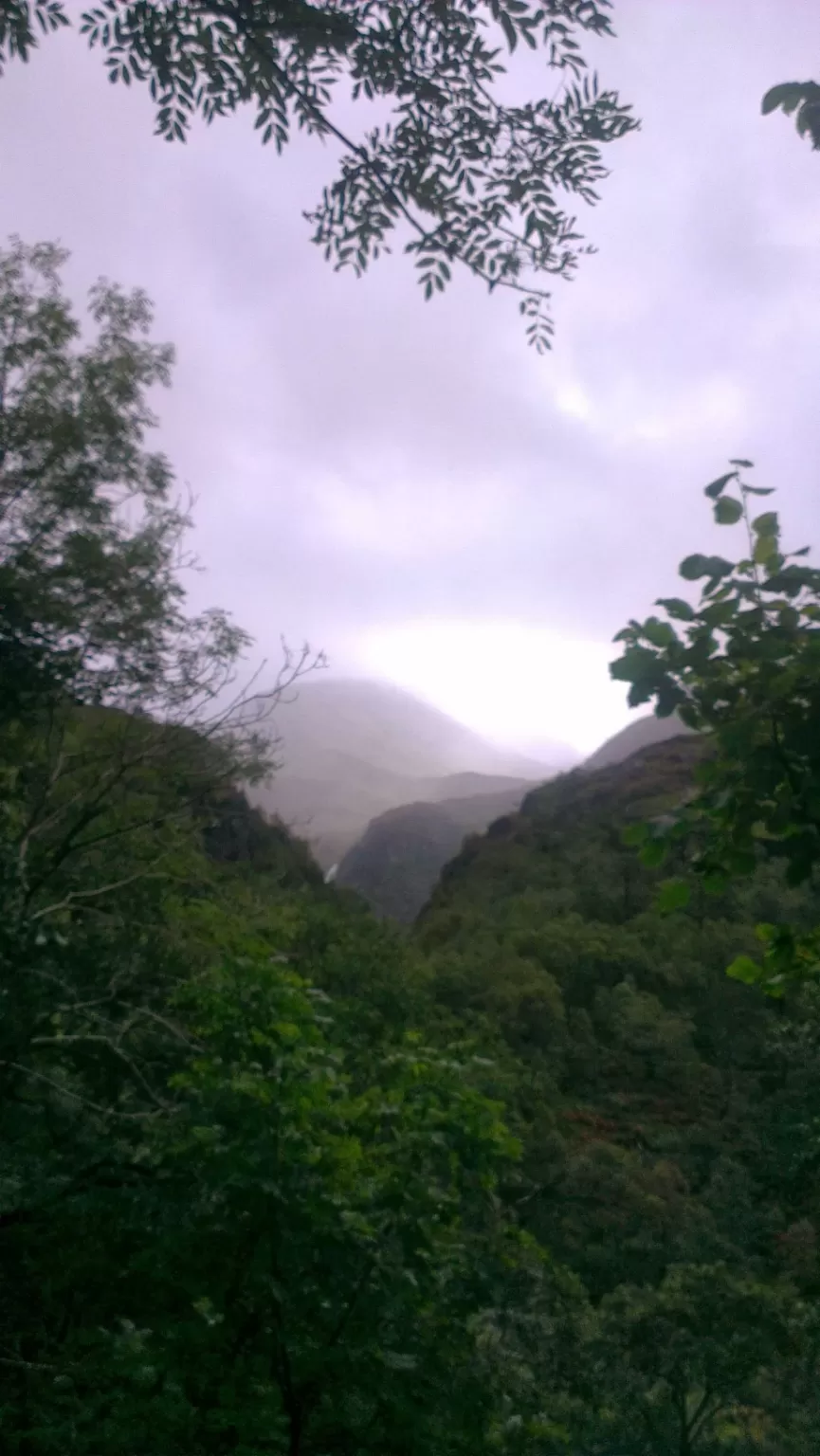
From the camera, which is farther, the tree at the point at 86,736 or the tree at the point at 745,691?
the tree at the point at 86,736

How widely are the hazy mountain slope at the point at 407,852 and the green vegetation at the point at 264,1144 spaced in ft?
144

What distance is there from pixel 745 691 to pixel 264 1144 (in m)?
3.04

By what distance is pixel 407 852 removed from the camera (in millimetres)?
64000

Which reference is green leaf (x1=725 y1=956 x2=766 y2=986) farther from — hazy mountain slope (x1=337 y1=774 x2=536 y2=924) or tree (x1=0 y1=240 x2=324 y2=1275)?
hazy mountain slope (x1=337 y1=774 x2=536 y2=924)

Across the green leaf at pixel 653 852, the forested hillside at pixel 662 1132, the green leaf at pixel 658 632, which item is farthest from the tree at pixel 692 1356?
the green leaf at pixel 658 632

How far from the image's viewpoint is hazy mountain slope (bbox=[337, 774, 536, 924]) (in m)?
59.4

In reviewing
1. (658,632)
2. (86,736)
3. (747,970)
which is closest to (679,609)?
(658,632)

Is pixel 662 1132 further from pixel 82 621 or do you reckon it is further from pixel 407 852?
pixel 407 852

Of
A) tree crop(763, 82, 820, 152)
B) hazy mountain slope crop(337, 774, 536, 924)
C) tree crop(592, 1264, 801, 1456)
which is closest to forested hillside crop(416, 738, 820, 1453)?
tree crop(592, 1264, 801, 1456)

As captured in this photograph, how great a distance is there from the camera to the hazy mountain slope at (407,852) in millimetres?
59438

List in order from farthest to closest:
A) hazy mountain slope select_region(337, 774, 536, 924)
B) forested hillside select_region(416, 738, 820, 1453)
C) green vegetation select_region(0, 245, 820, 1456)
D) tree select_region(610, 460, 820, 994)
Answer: hazy mountain slope select_region(337, 774, 536, 924), forested hillside select_region(416, 738, 820, 1453), green vegetation select_region(0, 245, 820, 1456), tree select_region(610, 460, 820, 994)

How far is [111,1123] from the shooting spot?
6.46 m

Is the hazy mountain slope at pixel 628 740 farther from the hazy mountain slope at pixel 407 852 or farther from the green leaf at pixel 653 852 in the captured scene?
the green leaf at pixel 653 852

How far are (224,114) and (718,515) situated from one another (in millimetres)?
3728
